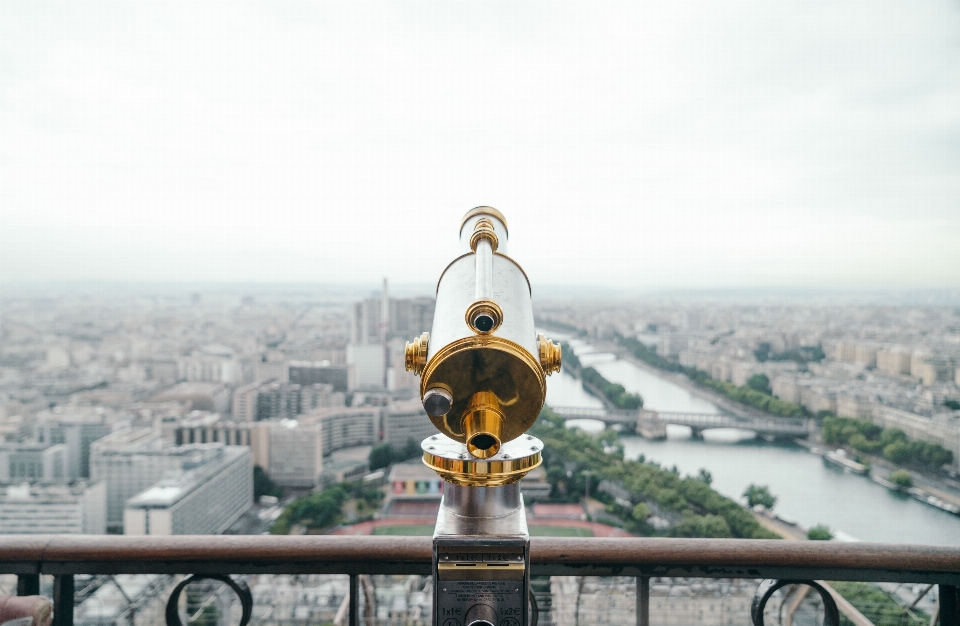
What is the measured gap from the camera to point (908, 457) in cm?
280

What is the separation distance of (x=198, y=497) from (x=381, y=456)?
1.68 metres

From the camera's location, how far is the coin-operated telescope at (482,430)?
0.56m

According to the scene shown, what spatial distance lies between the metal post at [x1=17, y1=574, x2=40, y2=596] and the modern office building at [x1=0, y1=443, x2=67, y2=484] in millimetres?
3221

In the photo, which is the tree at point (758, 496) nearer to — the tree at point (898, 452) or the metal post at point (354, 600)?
the tree at point (898, 452)

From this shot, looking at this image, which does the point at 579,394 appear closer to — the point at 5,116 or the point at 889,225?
the point at 889,225

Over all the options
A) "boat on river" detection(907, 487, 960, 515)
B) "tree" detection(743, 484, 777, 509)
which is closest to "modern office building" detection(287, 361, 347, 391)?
"tree" detection(743, 484, 777, 509)

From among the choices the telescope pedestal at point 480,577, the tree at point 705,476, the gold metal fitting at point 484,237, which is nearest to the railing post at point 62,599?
the telescope pedestal at point 480,577

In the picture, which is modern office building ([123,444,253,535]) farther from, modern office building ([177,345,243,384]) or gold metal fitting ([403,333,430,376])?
gold metal fitting ([403,333,430,376])

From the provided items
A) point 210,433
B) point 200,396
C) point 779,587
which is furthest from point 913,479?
point 200,396

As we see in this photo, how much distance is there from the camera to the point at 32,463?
355 cm

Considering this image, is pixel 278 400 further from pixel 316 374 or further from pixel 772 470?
pixel 772 470

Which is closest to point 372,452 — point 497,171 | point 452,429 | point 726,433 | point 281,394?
point 281,394

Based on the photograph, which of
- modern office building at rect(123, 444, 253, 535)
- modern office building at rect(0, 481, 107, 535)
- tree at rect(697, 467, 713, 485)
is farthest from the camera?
tree at rect(697, 467, 713, 485)

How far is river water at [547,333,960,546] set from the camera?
8.34 ft
